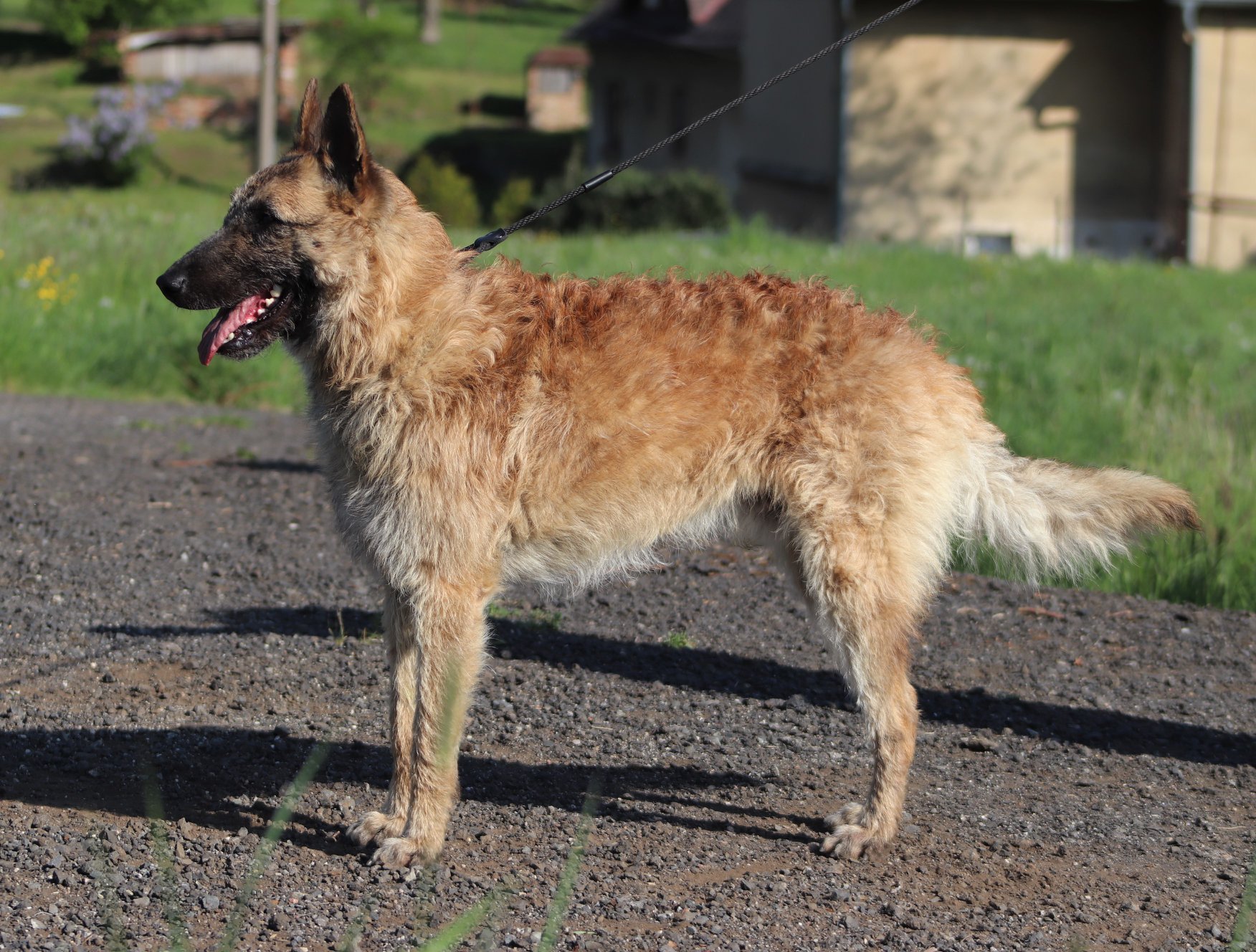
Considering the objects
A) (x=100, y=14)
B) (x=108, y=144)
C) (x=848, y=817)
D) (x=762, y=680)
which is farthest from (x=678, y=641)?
(x=100, y=14)

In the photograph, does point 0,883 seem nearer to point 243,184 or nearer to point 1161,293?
point 243,184

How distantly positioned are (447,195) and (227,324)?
85.0 feet

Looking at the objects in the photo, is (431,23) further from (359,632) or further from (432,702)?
(432,702)

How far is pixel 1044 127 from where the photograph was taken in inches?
918

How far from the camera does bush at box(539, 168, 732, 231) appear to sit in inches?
954

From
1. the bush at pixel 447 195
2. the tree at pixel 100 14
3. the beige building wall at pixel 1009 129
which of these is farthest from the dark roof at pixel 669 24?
the tree at pixel 100 14

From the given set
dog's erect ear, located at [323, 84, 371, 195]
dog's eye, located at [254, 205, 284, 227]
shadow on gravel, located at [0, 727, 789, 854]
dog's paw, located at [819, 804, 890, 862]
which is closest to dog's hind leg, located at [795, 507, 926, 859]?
dog's paw, located at [819, 804, 890, 862]

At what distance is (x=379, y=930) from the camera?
370cm

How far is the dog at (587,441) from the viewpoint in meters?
4.07

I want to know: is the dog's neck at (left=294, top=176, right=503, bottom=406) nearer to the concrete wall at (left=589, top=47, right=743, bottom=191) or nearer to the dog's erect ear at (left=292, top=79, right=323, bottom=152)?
the dog's erect ear at (left=292, top=79, right=323, bottom=152)

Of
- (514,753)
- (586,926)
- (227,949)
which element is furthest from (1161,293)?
(227,949)

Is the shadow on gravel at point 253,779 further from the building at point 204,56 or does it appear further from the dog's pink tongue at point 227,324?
the building at point 204,56

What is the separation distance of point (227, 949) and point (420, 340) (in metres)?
2.21

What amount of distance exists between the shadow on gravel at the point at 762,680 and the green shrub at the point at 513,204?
2479cm
